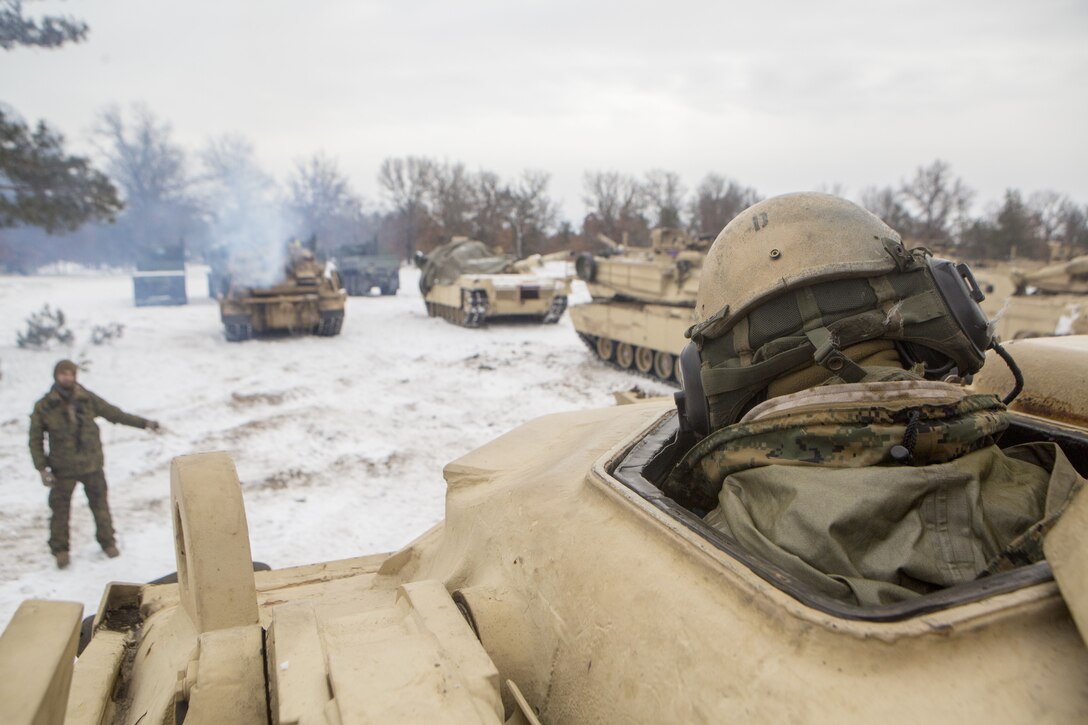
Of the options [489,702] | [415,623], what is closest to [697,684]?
[489,702]

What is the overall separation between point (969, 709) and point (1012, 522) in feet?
1.71

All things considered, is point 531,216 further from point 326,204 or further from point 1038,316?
point 1038,316

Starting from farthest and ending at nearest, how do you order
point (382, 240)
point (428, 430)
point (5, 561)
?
point (382, 240) < point (428, 430) < point (5, 561)

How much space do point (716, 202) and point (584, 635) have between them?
42207 millimetres

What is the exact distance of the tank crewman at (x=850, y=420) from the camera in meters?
1.43

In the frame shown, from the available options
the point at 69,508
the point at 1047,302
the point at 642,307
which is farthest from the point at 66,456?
the point at 1047,302

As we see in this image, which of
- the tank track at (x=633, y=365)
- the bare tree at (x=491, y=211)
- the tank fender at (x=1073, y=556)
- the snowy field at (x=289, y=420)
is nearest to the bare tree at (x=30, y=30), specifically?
the snowy field at (x=289, y=420)

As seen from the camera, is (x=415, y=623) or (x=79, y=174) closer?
(x=415, y=623)

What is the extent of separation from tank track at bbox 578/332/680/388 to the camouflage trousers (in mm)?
7861

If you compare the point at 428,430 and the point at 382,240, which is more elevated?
the point at 382,240

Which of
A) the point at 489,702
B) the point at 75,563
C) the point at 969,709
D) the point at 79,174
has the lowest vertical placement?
the point at 75,563

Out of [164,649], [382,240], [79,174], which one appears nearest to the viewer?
[164,649]

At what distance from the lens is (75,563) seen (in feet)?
17.2

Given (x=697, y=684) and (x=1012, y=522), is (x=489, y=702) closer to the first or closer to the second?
(x=697, y=684)
